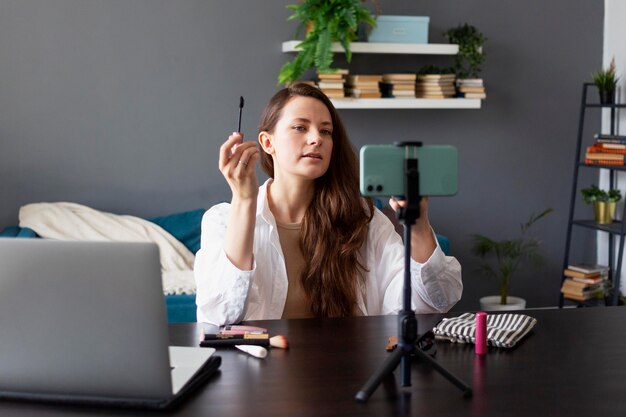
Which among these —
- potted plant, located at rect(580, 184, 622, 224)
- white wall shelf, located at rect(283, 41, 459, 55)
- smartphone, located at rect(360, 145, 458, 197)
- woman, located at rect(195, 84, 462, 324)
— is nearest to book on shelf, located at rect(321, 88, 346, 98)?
white wall shelf, located at rect(283, 41, 459, 55)

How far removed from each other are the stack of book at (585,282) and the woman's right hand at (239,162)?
3.30 meters

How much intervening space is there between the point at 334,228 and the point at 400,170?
88cm

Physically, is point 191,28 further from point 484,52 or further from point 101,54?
point 484,52

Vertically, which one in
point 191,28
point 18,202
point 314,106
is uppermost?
point 191,28

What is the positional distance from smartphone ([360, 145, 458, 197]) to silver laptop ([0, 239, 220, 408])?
1.28 feet

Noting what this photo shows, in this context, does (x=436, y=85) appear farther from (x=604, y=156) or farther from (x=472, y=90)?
(x=604, y=156)

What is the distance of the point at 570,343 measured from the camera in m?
1.81

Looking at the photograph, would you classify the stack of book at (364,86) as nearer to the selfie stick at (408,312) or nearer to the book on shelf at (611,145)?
the book on shelf at (611,145)

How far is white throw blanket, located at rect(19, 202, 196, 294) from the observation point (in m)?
4.23

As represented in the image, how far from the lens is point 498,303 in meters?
4.90

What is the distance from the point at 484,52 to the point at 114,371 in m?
3.96

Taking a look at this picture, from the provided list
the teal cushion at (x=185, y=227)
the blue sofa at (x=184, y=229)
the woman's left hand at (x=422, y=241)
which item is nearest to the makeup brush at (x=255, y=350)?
the woman's left hand at (x=422, y=241)

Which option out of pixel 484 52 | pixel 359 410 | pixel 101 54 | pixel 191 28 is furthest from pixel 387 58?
pixel 359 410

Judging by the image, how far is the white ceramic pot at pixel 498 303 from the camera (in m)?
4.87
